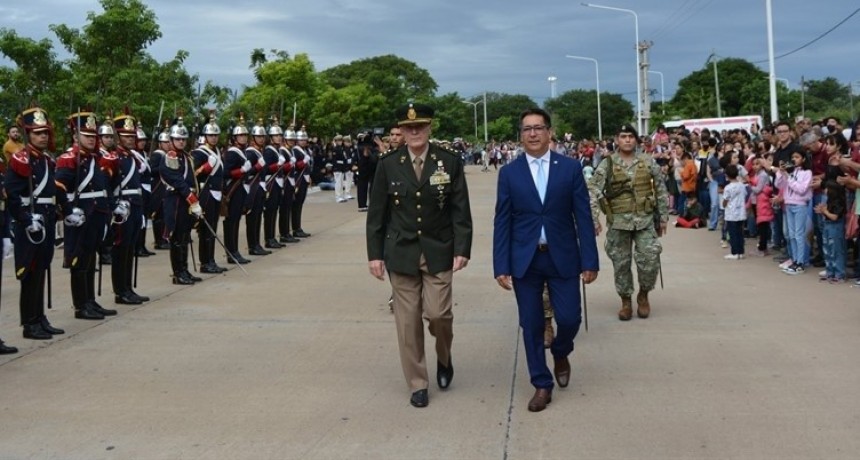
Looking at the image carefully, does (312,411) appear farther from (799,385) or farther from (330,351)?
(799,385)

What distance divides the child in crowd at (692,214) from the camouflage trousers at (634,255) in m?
8.91

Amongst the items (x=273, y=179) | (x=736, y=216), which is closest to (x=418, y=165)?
(x=736, y=216)

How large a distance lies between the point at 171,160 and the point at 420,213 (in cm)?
563

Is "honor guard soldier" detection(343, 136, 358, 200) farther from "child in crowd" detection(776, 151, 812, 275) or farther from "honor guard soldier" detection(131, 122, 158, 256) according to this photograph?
"child in crowd" detection(776, 151, 812, 275)

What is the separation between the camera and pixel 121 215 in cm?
938

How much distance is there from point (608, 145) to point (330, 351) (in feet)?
73.9

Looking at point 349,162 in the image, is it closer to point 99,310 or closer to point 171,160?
point 171,160

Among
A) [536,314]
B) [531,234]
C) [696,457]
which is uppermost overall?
[531,234]

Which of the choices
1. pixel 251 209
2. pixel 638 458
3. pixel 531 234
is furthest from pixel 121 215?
pixel 638 458

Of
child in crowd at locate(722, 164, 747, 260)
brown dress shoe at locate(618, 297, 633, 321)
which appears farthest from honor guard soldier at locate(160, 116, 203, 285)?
child in crowd at locate(722, 164, 747, 260)

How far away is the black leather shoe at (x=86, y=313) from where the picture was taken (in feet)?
28.9

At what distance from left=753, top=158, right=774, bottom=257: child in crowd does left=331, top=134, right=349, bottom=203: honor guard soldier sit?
13.5 metres

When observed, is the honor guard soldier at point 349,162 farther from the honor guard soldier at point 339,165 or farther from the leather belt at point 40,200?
the leather belt at point 40,200

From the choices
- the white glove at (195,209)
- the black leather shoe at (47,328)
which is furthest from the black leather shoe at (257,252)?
the black leather shoe at (47,328)
